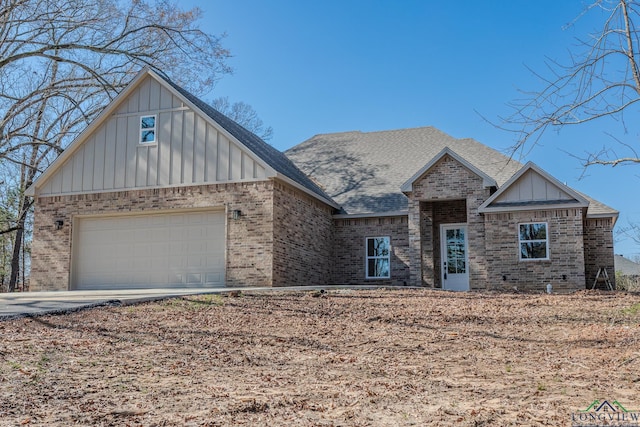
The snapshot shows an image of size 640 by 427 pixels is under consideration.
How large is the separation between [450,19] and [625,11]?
222 inches

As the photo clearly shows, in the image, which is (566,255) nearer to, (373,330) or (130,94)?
(373,330)

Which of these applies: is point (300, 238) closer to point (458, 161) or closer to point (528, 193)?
point (458, 161)

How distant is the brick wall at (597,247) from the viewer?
60.6 feet

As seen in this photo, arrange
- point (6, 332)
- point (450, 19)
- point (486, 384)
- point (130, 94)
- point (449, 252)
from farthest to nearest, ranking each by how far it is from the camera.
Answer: point (449, 252)
point (130, 94)
point (450, 19)
point (6, 332)
point (486, 384)

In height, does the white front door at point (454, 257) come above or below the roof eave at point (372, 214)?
below

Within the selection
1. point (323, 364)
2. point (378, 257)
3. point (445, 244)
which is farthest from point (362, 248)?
point (323, 364)

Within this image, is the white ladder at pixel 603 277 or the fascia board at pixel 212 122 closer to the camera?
the fascia board at pixel 212 122

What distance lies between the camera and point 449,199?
1908 centimetres

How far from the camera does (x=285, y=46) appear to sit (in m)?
20.8

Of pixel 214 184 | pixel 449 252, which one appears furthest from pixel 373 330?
pixel 449 252

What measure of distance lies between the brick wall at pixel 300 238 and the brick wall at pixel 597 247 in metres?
8.11

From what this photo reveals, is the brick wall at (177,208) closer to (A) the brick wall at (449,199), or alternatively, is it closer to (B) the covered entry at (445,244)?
(A) the brick wall at (449,199)

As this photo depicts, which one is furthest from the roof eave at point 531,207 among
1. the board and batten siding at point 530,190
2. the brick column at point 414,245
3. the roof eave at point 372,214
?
the roof eave at point 372,214

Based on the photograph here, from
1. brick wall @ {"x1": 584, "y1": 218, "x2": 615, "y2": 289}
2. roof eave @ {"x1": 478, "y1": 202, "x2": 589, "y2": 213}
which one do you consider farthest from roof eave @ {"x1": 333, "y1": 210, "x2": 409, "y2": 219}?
brick wall @ {"x1": 584, "y1": 218, "x2": 615, "y2": 289}
